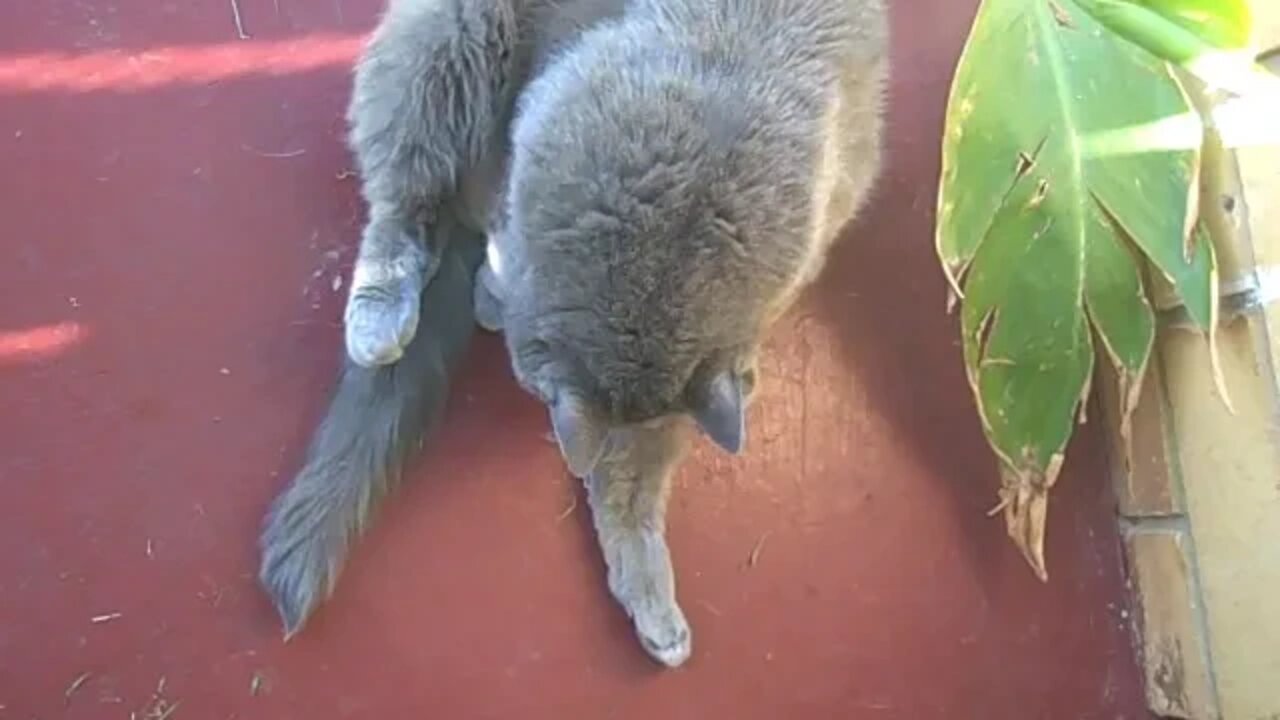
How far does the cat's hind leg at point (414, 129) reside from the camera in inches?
58.4

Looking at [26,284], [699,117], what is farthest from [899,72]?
[26,284]

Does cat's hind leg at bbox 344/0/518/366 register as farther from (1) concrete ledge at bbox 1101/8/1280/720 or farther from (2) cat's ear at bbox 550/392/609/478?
(1) concrete ledge at bbox 1101/8/1280/720

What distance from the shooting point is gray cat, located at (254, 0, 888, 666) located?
1.31 meters

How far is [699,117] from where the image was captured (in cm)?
133

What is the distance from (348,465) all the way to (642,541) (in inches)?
11.5

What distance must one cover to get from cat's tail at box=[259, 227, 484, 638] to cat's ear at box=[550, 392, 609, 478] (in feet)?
0.59

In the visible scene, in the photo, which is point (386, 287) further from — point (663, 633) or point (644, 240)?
point (663, 633)

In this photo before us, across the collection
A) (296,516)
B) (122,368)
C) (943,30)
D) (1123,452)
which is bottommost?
(1123,452)

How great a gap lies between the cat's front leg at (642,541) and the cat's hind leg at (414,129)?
244mm

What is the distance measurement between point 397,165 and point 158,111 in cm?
27

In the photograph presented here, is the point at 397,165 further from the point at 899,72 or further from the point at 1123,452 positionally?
the point at 1123,452

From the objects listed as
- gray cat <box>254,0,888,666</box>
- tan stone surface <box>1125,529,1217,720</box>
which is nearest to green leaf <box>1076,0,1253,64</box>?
gray cat <box>254,0,888,666</box>

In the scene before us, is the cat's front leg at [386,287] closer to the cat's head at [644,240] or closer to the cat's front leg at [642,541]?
the cat's head at [644,240]

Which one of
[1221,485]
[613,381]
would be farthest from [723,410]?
[1221,485]
